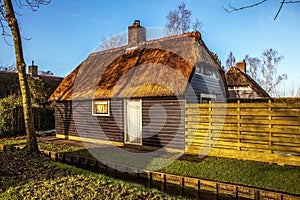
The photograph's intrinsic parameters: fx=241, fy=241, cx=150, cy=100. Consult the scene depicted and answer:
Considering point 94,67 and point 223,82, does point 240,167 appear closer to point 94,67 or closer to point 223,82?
point 223,82

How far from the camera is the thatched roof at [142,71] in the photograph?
11766 mm

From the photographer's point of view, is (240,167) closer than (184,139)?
Yes

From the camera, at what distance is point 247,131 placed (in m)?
9.12

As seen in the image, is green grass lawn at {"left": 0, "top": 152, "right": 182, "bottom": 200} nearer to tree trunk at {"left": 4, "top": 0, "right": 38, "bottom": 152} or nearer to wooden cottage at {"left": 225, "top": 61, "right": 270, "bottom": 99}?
tree trunk at {"left": 4, "top": 0, "right": 38, "bottom": 152}

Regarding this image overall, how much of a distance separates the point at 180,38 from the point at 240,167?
8.87 metres

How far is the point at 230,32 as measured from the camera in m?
14.5

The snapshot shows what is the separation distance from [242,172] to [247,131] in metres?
1.95

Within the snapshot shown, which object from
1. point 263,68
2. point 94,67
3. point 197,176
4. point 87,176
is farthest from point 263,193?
point 263,68

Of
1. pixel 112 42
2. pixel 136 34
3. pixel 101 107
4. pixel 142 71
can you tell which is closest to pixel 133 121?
pixel 101 107

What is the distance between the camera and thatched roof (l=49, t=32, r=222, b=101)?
11.8 metres

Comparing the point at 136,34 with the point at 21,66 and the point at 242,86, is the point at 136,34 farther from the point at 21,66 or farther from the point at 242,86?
the point at 242,86

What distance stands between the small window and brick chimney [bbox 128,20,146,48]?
192 inches

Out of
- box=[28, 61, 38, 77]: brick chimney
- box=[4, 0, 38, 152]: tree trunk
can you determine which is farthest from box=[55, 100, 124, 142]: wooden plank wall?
box=[28, 61, 38, 77]: brick chimney

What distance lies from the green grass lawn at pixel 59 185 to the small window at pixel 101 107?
5.42m
